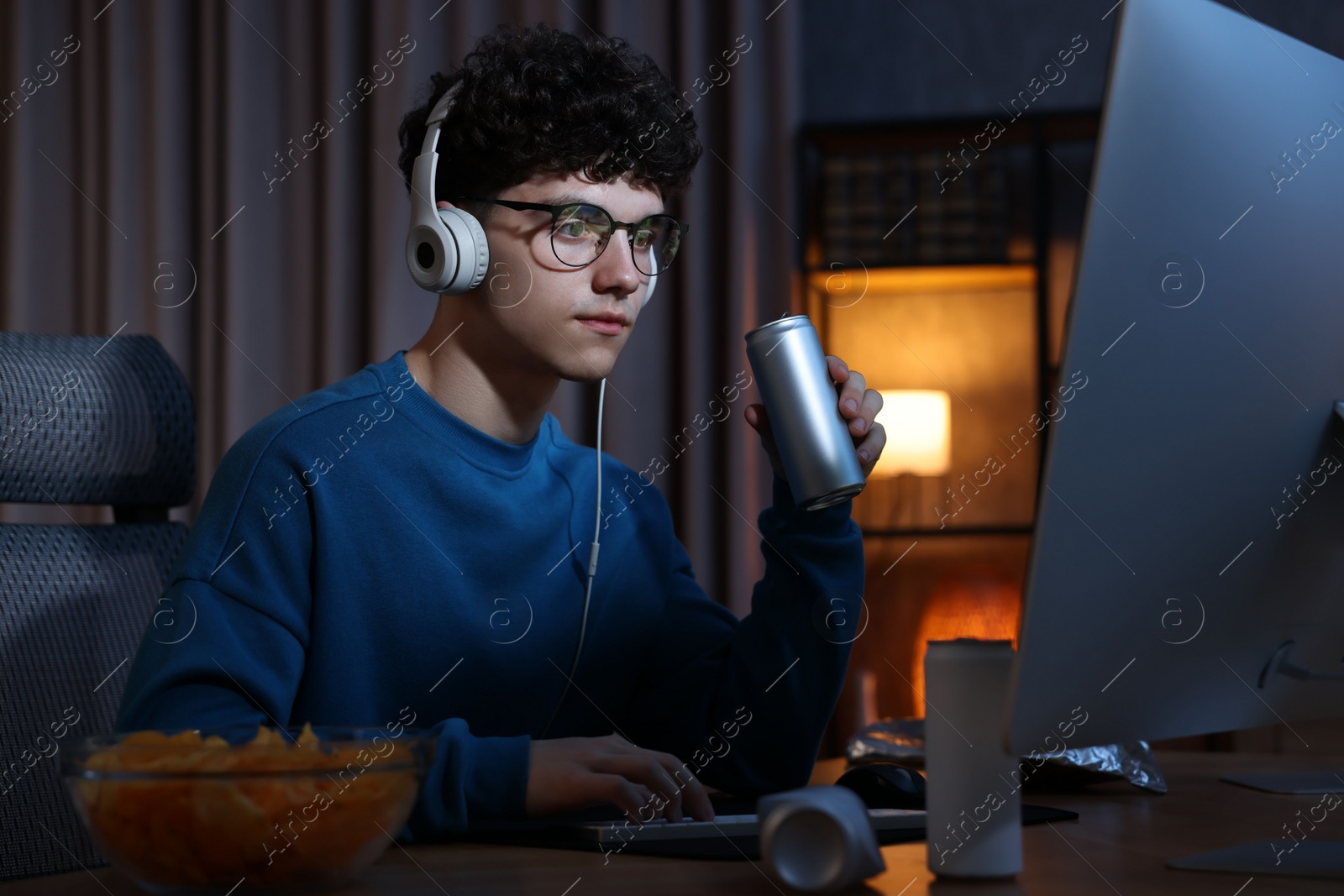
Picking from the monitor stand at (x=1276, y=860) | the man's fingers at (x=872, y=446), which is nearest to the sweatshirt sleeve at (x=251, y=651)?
the man's fingers at (x=872, y=446)

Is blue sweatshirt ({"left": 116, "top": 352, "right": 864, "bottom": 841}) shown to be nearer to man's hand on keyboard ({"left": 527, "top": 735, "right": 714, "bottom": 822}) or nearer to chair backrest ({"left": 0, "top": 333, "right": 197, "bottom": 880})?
man's hand on keyboard ({"left": 527, "top": 735, "right": 714, "bottom": 822})

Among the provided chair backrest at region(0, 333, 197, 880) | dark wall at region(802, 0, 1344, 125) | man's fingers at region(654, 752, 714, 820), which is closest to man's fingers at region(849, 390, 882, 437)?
man's fingers at region(654, 752, 714, 820)

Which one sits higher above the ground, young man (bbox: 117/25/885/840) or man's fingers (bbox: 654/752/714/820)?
young man (bbox: 117/25/885/840)

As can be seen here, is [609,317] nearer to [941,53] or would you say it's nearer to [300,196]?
[300,196]

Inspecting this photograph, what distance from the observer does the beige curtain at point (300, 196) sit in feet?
8.39

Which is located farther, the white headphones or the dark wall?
the dark wall

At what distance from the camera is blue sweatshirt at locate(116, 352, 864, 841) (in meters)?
0.92

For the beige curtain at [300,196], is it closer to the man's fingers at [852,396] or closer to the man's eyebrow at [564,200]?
the man's eyebrow at [564,200]

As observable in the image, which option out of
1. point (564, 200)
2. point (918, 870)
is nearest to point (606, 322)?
point (564, 200)

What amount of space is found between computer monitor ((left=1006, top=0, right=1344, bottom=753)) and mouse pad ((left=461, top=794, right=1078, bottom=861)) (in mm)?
194

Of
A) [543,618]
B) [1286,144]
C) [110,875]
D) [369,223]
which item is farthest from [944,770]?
[369,223]

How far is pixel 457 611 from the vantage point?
1.09m

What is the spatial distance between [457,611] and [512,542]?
0.30ft

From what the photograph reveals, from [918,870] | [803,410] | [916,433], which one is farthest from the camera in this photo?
[916,433]
